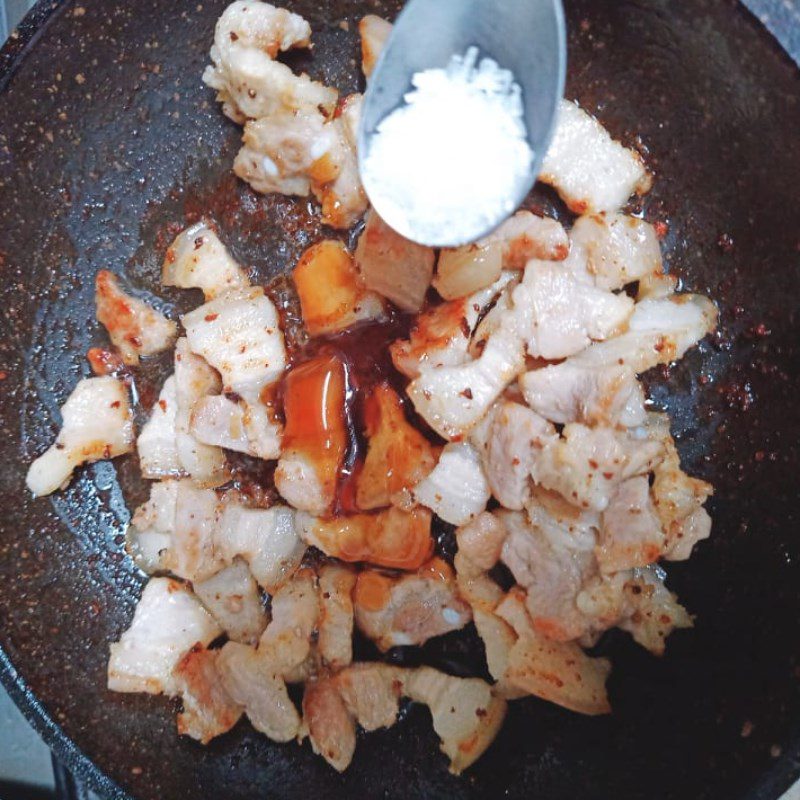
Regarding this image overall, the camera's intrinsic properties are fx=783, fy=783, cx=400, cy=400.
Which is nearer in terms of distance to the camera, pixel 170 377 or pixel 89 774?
pixel 89 774

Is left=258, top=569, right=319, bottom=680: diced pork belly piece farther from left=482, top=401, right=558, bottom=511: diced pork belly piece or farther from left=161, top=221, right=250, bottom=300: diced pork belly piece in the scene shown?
left=161, top=221, right=250, bottom=300: diced pork belly piece

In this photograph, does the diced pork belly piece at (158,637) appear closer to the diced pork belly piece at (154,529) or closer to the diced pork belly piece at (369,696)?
the diced pork belly piece at (154,529)

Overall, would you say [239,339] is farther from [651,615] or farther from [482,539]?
[651,615]

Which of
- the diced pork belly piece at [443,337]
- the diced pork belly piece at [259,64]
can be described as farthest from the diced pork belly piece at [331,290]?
the diced pork belly piece at [259,64]

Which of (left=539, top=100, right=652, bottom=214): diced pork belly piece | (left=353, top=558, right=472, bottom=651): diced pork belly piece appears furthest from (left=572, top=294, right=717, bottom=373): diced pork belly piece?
(left=353, top=558, right=472, bottom=651): diced pork belly piece

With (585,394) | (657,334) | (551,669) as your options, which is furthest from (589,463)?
(551,669)

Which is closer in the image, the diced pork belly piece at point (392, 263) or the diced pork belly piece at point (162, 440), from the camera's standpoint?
the diced pork belly piece at point (392, 263)

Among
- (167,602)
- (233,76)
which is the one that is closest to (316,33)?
(233,76)

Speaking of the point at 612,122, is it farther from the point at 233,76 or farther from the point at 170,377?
the point at 170,377
